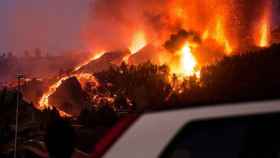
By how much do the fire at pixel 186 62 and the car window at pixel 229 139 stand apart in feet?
304

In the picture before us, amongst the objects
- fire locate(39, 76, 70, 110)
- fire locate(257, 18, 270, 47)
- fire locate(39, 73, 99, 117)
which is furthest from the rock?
fire locate(257, 18, 270, 47)

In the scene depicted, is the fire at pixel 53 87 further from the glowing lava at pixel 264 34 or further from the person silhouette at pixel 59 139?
the person silhouette at pixel 59 139

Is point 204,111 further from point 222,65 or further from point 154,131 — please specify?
point 222,65

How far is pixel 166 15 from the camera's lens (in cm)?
10531

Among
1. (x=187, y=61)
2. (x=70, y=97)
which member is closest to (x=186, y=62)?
(x=187, y=61)

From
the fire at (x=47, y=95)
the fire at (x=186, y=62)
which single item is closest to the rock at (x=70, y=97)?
the fire at (x=47, y=95)

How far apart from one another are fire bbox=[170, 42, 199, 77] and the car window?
9267 centimetres

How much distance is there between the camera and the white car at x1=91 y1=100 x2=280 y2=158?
7.68 ft

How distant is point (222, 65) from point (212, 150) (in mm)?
67555

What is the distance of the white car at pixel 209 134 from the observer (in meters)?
2.34

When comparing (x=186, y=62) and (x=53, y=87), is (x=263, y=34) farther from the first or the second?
(x=53, y=87)

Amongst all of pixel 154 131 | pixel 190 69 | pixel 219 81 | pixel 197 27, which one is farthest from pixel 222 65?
pixel 154 131

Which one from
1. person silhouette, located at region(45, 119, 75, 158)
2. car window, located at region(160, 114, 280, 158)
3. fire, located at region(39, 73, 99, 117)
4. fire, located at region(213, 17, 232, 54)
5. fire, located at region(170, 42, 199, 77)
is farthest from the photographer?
fire, located at region(213, 17, 232, 54)

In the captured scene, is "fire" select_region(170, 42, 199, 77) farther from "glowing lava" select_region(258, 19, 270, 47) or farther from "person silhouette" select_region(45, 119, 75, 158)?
"person silhouette" select_region(45, 119, 75, 158)
